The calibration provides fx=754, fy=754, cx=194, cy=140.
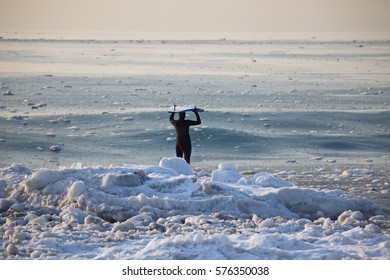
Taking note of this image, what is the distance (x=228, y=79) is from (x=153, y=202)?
19174 mm

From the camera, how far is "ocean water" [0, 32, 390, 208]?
642 inches

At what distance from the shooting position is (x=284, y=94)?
2559 cm

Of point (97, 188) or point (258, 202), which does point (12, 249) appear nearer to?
point (97, 188)

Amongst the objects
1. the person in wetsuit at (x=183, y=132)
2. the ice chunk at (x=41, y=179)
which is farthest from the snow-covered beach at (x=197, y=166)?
the person in wetsuit at (x=183, y=132)

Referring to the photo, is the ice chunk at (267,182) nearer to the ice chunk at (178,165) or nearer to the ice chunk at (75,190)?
the ice chunk at (178,165)

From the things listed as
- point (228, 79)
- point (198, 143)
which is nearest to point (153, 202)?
point (198, 143)

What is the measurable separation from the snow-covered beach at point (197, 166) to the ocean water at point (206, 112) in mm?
61

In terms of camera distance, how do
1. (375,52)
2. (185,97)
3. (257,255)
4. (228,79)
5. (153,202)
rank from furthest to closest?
(375,52), (228,79), (185,97), (153,202), (257,255)

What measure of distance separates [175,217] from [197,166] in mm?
4502

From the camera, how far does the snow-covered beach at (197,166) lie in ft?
32.1

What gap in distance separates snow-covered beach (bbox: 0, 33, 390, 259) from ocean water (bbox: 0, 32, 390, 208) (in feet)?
0.20

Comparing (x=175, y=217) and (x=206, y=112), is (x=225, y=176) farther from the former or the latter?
(x=206, y=112)

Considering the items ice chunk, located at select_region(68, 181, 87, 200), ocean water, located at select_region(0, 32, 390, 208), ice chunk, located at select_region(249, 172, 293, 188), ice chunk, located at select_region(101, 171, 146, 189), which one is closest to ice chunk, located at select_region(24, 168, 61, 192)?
ice chunk, located at select_region(68, 181, 87, 200)

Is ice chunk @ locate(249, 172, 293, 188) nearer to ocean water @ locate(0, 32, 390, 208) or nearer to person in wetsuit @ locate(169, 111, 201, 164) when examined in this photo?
ocean water @ locate(0, 32, 390, 208)
